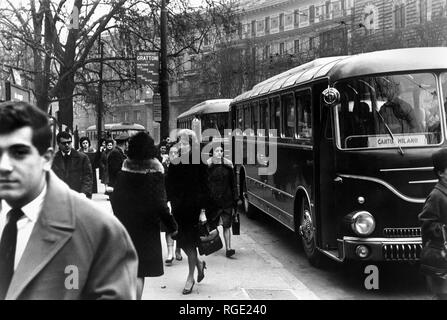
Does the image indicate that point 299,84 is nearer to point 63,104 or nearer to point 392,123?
point 392,123

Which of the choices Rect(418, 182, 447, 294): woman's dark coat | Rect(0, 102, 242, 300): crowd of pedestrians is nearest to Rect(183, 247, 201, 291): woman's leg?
Rect(418, 182, 447, 294): woman's dark coat

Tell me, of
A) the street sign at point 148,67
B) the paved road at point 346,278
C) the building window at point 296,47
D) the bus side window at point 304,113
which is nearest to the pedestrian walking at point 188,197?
the paved road at point 346,278

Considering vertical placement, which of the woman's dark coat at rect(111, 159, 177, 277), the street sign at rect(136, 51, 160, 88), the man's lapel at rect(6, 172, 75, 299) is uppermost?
the street sign at rect(136, 51, 160, 88)

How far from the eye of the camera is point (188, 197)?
6.28 meters

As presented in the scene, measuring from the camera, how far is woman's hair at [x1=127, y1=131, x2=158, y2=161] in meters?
5.17

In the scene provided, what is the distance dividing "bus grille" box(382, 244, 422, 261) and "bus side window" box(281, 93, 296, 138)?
275 cm

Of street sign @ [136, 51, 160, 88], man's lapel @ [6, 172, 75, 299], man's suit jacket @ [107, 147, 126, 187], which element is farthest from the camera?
street sign @ [136, 51, 160, 88]

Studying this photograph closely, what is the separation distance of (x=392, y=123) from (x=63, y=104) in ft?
57.8

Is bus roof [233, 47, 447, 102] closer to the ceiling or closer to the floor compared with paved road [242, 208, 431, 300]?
closer to the ceiling

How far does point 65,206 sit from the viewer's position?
6.73 feet

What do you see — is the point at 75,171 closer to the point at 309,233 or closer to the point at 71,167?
the point at 71,167

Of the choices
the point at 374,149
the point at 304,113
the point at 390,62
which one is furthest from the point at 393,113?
the point at 304,113

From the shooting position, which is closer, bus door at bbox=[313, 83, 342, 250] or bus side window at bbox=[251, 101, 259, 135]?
bus door at bbox=[313, 83, 342, 250]

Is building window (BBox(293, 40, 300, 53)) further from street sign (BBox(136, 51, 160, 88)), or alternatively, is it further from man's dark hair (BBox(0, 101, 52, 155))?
man's dark hair (BBox(0, 101, 52, 155))
